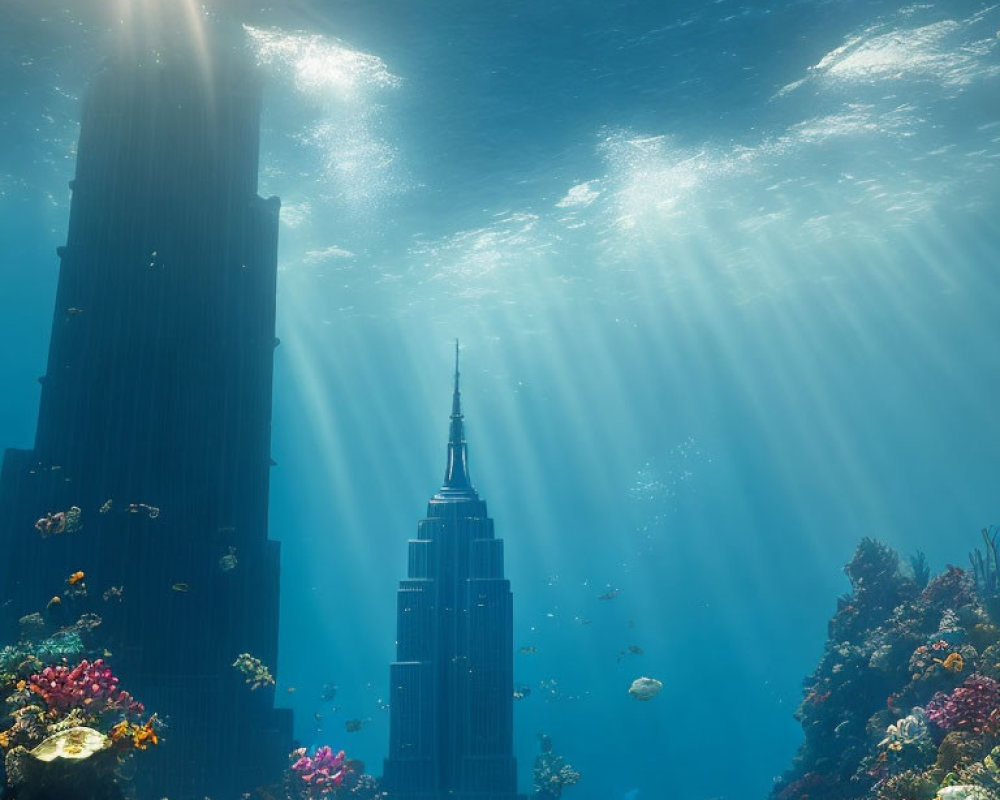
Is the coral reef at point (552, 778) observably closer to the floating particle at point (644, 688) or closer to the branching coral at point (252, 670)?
the floating particle at point (644, 688)

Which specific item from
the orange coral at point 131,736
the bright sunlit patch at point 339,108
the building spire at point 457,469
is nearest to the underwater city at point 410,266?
the orange coral at point 131,736

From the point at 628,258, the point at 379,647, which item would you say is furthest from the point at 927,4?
the point at 379,647

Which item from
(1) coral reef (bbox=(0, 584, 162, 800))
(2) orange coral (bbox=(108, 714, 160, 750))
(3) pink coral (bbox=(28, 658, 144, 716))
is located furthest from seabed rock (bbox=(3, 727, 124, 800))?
(3) pink coral (bbox=(28, 658, 144, 716))

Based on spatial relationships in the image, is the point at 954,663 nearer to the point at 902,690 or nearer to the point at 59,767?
the point at 902,690

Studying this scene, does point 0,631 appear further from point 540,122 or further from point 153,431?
point 540,122

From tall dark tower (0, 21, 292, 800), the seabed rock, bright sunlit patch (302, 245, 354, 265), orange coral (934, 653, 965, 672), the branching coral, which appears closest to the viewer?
the seabed rock

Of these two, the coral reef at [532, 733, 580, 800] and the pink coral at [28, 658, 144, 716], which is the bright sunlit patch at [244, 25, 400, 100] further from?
the coral reef at [532, 733, 580, 800]
